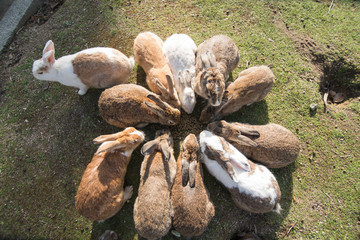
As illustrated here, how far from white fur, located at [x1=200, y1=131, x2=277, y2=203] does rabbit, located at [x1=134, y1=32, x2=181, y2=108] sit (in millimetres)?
1040

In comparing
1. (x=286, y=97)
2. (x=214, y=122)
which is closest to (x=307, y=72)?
(x=286, y=97)

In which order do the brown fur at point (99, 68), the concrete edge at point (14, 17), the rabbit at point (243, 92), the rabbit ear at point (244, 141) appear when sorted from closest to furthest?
the rabbit ear at point (244, 141) → the brown fur at point (99, 68) → the rabbit at point (243, 92) → the concrete edge at point (14, 17)

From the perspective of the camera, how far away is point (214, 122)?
4219mm

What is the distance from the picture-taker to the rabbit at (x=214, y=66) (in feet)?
12.6

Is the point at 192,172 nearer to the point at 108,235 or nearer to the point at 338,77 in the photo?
the point at 108,235

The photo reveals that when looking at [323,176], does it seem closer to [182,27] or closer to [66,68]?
[182,27]

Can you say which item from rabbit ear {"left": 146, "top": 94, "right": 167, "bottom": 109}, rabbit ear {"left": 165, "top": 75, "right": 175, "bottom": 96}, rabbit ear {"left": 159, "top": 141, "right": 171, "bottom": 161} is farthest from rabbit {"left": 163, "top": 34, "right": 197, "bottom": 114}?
rabbit ear {"left": 159, "top": 141, "right": 171, "bottom": 161}

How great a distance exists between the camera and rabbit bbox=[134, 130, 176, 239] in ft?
11.6

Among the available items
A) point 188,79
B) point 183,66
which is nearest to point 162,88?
point 188,79

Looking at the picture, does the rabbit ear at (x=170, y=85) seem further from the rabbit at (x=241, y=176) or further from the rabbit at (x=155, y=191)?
the rabbit at (x=241, y=176)

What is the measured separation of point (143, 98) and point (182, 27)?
2466mm

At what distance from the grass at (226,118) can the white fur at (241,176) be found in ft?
1.66

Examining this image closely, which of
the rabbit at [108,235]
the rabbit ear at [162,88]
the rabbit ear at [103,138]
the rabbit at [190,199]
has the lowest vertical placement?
the rabbit at [108,235]

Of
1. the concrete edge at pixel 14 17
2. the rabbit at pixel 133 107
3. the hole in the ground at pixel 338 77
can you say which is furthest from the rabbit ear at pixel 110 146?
the hole in the ground at pixel 338 77
